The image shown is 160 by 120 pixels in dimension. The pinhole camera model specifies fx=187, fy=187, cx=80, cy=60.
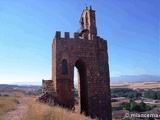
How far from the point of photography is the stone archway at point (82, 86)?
15.3 metres

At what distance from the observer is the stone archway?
604 inches

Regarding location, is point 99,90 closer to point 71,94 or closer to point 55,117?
point 71,94

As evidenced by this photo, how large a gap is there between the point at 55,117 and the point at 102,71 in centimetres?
856

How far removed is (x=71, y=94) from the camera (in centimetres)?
1439

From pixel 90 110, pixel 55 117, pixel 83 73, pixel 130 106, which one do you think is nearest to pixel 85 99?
pixel 90 110

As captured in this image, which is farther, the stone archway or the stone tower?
the stone archway

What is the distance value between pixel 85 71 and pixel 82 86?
178 centimetres

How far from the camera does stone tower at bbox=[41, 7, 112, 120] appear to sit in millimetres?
14398

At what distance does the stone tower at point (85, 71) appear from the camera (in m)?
14.4

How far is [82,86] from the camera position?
647 inches

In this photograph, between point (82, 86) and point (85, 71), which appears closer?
point (85, 71)

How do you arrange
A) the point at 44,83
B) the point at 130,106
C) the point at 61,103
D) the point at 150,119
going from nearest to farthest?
the point at 61,103, the point at 44,83, the point at 150,119, the point at 130,106

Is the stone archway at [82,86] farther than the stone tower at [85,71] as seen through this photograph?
Yes

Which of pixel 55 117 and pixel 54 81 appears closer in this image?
pixel 55 117
